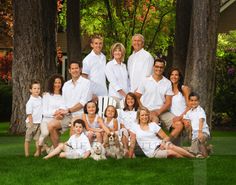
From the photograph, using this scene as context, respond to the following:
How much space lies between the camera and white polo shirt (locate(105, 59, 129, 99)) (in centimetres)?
1380

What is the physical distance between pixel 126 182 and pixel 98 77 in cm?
371

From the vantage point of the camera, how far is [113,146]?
12781 millimetres

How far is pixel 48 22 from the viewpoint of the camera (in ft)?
77.9

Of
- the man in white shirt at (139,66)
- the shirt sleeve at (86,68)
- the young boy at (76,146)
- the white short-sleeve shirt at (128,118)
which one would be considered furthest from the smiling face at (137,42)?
the young boy at (76,146)

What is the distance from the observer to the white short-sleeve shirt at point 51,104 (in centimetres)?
1363

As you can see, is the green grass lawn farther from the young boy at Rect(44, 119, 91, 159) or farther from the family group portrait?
the young boy at Rect(44, 119, 91, 159)

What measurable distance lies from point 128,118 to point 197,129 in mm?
1155

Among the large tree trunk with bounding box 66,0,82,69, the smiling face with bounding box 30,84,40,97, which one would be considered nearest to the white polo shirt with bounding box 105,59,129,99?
the smiling face with bounding box 30,84,40,97

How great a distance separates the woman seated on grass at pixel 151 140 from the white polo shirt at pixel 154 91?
0.51 m

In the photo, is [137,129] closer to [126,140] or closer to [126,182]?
[126,140]

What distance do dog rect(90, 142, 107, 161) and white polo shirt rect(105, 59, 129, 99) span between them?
1.53m

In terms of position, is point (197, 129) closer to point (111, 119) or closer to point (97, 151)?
point (111, 119)

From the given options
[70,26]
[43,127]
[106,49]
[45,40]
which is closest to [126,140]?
[43,127]

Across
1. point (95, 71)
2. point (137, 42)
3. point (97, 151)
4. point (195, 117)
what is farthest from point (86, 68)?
point (195, 117)
